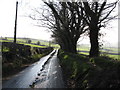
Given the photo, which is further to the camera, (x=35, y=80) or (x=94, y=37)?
(x=94, y=37)

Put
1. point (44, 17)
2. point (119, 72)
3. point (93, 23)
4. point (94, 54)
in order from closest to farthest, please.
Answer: point (119, 72), point (93, 23), point (94, 54), point (44, 17)

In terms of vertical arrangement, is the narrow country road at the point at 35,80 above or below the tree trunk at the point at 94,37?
below

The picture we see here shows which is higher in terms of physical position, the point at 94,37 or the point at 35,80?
the point at 94,37

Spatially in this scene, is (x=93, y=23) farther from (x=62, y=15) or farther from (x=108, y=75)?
(x=62, y=15)

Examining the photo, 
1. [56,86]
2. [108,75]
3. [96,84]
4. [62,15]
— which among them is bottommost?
[56,86]

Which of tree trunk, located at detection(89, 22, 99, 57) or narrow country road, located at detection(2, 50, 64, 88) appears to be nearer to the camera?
narrow country road, located at detection(2, 50, 64, 88)

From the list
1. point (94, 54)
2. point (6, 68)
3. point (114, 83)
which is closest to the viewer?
point (114, 83)

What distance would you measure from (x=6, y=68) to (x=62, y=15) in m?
13.2

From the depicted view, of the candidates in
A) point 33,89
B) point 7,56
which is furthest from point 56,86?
point 7,56

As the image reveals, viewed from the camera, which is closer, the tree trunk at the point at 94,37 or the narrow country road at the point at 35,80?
the narrow country road at the point at 35,80

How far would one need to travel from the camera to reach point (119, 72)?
454 cm

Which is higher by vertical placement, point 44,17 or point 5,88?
point 44,17

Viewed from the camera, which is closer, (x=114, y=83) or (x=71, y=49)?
(x=114, y=83)

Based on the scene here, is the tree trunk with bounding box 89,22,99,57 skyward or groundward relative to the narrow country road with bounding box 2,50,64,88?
skyward
